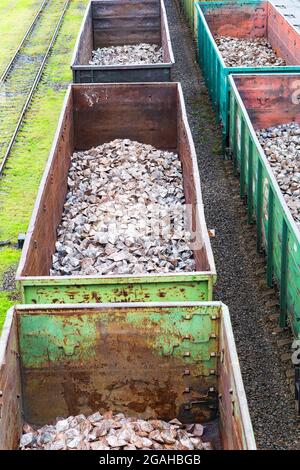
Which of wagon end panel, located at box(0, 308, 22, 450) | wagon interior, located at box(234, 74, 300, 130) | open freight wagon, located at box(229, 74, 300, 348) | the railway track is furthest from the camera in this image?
the railway track

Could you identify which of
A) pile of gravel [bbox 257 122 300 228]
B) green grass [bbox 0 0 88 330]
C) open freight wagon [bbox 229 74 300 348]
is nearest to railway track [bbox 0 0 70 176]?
green grass [bbox 0 0 88 330]

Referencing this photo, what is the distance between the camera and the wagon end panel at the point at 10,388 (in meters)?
5.65

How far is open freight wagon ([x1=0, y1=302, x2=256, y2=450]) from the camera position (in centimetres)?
616

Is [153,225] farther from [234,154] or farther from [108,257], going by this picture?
[234,154]

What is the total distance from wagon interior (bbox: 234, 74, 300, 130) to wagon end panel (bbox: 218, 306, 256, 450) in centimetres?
739

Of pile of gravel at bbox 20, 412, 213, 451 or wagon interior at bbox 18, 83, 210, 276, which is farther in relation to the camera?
wagon interior at bbox 18, 83, 210, 276

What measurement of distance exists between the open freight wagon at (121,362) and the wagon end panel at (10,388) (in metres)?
Answer: 0.01

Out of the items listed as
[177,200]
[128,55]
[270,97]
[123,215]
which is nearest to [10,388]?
[123,215]

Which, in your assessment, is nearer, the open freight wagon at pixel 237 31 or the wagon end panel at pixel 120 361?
the wagon end panel at pixel 120 361

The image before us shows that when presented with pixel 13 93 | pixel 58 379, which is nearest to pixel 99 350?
pixel 58 379

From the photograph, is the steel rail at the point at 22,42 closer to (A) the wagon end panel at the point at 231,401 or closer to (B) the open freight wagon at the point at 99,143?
(B) the open freight wagon at the point at 99,143

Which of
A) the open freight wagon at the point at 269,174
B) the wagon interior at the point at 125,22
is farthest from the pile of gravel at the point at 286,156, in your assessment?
the wagon interior at the point at 125,22

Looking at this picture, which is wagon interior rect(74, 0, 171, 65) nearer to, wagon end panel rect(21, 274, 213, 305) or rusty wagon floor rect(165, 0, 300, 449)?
rusty wagon floor rect(165, 0, 300, 449)

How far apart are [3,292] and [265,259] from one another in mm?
3640
